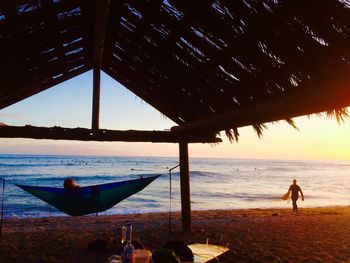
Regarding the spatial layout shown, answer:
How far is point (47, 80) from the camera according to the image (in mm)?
5504

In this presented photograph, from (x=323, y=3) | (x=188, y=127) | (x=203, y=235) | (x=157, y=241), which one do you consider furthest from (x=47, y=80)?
(x=323, y=3)

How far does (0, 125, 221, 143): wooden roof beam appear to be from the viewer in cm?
507

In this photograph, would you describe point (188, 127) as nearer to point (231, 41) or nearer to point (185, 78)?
point (185, 78)

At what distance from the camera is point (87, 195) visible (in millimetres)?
4812

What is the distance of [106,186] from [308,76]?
130 inches

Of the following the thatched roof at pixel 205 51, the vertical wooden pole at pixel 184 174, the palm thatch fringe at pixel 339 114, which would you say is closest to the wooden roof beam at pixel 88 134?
the vertical wooden pole at pixel 184 174

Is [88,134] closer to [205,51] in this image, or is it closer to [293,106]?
[205,51]

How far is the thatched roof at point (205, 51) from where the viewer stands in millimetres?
2244

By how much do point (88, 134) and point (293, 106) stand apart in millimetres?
3407

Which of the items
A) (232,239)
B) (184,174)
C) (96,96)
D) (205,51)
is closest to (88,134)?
(96,96)

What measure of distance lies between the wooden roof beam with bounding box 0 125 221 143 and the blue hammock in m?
0.80

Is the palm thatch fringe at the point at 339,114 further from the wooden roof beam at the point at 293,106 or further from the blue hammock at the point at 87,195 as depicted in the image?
the blue hammock at the point at 87,195

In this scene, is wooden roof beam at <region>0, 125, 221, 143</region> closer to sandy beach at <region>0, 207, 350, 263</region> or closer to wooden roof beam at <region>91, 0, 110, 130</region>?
wooden roof beam at <region>91, 0, 110, 130</region>

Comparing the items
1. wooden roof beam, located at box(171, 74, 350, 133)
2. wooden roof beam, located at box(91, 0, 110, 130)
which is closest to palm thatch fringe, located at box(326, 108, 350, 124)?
wooden roof beam, located at box(171, 74, 350, 133)
